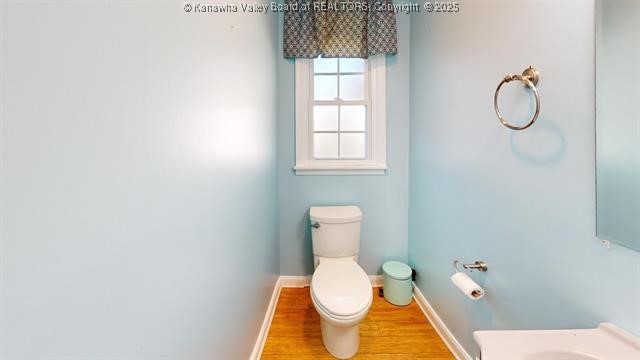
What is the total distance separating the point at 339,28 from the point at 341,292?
190 centimetres

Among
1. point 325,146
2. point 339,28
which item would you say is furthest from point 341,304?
point 339,28

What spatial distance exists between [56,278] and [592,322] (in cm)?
131

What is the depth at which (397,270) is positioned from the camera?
2.06 meters

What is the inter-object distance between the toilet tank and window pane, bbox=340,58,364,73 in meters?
1.19

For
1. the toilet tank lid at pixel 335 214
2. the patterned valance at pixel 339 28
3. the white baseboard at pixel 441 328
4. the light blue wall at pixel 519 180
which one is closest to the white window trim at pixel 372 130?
the patterned valance at pixel 339 28

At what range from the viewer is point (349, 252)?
200 cm

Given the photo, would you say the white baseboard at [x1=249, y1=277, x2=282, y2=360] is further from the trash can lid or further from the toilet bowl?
the trash can lid

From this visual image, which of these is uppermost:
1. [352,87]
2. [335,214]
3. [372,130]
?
[352,87]

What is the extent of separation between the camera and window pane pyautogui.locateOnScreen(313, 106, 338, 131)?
2.24 metres

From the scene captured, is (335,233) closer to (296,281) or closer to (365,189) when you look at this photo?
(365,189)

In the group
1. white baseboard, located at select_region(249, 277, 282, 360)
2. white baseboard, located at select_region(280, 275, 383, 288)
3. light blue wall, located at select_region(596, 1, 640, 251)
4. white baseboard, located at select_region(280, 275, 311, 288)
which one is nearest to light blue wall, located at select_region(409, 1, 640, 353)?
light blue wall, located at select_region(596, 1, 640, 251)

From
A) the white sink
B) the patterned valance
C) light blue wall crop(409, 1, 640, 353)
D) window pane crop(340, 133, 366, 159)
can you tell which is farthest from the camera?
window pane crop(340, 133, 366, 159)

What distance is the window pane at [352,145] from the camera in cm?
227

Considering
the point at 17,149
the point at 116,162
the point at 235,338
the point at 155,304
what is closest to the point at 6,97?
the point at 17,149
